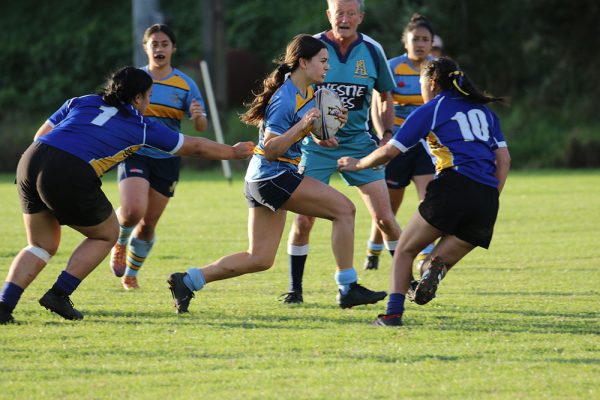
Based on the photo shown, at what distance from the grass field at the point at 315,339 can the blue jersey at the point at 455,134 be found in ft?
3.23

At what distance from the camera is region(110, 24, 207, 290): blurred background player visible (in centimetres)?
868

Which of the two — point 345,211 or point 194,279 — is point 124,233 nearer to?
point 194,279

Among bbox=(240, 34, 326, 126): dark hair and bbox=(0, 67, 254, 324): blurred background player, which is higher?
bbox=(240, 34, 326, 126): dark hair

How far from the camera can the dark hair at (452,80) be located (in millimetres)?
6824

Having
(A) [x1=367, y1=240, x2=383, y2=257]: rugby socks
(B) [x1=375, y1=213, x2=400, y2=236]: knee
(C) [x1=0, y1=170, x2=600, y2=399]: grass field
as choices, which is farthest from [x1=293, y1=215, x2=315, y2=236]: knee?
(A) [x1=367, y1=240, x2=383, y2=257]: rugby socks

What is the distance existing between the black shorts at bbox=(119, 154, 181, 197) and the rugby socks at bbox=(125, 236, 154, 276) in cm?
44

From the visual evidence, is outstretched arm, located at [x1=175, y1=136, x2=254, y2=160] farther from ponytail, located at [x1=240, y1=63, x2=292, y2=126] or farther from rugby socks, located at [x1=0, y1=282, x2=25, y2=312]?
rugby socks, located at [x1=0, y1=282, x2=25, y2=312]

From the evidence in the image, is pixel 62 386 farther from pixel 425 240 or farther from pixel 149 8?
pixel 149 8

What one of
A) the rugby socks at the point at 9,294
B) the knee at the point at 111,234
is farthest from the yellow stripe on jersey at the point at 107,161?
the rugby socks at the point at 9,294

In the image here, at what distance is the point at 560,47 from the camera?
102ft

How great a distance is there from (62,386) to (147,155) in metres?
3.62

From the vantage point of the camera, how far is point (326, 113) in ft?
23.4

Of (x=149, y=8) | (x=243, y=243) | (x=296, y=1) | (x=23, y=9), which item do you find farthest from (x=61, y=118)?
(x=23, y=9)

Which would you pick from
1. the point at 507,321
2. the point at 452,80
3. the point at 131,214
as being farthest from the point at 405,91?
the point at 507,321
